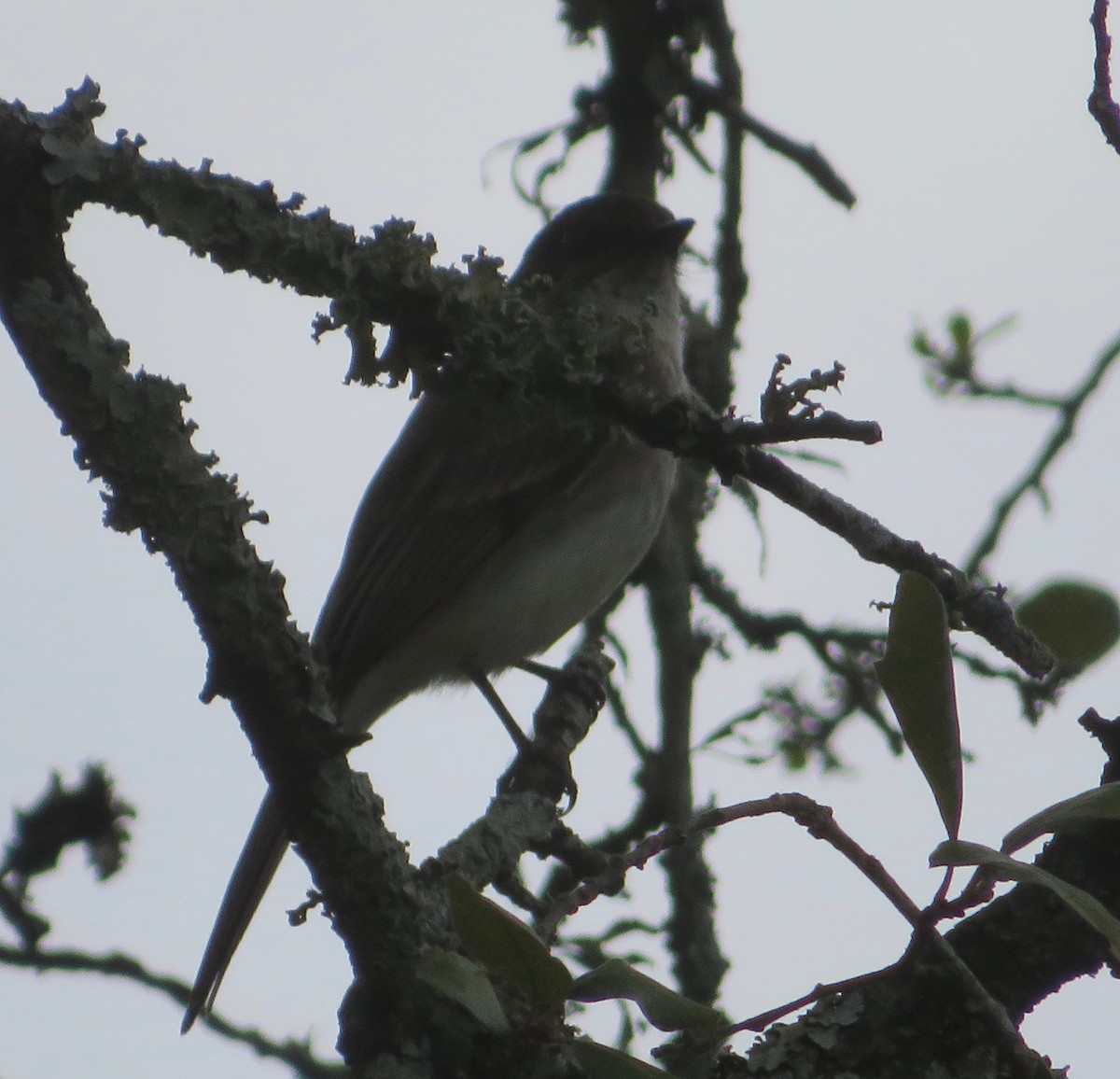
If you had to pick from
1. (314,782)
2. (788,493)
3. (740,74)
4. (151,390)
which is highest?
(740,74)

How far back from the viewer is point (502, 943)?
1.91 m

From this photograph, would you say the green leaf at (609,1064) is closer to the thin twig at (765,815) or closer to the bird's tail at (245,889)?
the thin twig at (765,815)

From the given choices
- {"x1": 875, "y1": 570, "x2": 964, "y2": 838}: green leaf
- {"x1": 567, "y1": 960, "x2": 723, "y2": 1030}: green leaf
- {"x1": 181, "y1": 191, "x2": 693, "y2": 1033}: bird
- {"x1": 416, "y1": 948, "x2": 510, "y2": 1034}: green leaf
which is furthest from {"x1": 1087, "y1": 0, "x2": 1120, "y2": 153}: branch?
{"x1": 181, "y1": 191, "x2": 693, "y2": 1033}: bird

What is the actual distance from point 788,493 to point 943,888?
0.87 metres

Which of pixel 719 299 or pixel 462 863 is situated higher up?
pixel 719 299

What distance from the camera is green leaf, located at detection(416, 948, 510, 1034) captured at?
1.94 meters

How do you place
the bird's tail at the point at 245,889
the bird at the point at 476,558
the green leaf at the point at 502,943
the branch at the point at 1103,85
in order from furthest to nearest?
1. the bird at the point at 476,558
2. the bird's tail at the point at 245,889
3. the branch at the point at 1103,85
4. the green leaf at the point at 502,943

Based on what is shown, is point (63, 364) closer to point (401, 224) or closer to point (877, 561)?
point (401, 224)

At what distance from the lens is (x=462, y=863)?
111 inches

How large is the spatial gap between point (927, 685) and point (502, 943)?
0.60 m

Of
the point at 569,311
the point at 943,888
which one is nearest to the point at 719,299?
the point at 569,311

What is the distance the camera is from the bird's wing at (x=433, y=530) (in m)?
4.84

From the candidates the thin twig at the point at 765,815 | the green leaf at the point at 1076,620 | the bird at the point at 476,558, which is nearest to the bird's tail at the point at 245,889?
the bird at the point at 476,558

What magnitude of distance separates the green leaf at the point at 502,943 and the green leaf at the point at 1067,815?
566mm
